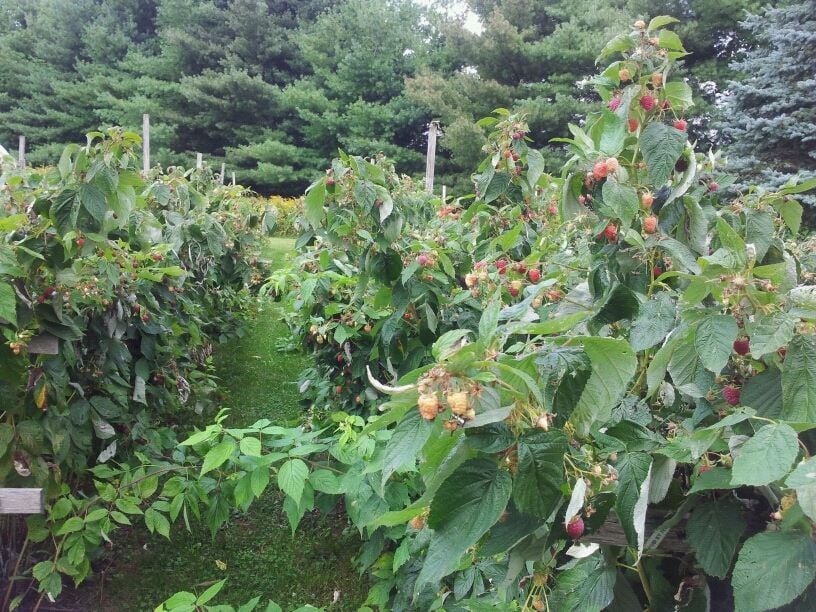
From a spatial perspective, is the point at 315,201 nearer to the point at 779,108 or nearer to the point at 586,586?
the point at 586,586

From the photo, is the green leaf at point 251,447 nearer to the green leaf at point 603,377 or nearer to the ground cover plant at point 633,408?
the ground cover plant at point 633,408

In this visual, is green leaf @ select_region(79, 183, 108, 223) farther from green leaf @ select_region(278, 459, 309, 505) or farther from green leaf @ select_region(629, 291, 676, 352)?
green leaf @ select_region(629, 291, 676, 352)

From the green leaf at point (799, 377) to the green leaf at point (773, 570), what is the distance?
15 cm

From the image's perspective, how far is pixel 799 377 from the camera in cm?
66

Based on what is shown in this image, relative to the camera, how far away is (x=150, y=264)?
2855mm

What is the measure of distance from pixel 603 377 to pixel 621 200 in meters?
0.39

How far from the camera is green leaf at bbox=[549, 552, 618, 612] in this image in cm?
72

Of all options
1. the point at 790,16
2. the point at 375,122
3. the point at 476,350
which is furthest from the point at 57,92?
the point at 476,350

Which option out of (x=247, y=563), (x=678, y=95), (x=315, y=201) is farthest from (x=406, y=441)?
(x=247, y=563)

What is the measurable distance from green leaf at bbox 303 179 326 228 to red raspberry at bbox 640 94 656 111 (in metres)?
1.18

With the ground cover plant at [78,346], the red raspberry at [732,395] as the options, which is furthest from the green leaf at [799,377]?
the ground cover plant at [78,346]

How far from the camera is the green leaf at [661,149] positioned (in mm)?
979

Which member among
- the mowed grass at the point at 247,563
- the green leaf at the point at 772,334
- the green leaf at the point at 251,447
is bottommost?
the mowed grass at the point at 247,563

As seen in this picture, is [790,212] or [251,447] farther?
[251,447]
